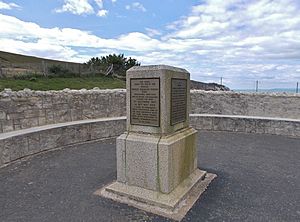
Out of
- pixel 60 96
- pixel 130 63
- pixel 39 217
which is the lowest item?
pixel 39 217

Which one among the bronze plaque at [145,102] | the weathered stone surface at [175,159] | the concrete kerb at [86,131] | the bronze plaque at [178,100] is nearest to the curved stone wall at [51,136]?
the concrete kerb at [86,131]

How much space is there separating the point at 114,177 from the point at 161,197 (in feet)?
3.74

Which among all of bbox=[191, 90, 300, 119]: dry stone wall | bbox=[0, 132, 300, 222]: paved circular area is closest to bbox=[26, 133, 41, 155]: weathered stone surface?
bbox=[0, 132, 300, 222]: paved circular area

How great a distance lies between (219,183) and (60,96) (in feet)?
15.5

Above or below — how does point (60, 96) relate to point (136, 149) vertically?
above

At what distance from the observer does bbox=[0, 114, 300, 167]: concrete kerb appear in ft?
16.6

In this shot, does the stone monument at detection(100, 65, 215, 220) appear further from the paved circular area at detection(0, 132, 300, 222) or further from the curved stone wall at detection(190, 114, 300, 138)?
the curved stone wall at detection(190, 114, 300, 138)

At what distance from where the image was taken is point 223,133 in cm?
789

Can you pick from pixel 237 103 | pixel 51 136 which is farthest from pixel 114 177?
pixel 237 103

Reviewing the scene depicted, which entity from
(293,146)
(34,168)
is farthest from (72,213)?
(293,146)

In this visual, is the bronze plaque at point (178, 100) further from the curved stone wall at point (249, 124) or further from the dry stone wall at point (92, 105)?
the curved stone wall at point (249, 124)

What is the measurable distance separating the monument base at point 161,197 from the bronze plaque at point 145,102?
91 centimetres

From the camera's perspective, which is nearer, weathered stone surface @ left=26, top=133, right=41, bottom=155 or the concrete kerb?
the concrete kerb

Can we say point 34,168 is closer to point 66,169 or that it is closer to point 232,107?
point 66,169
